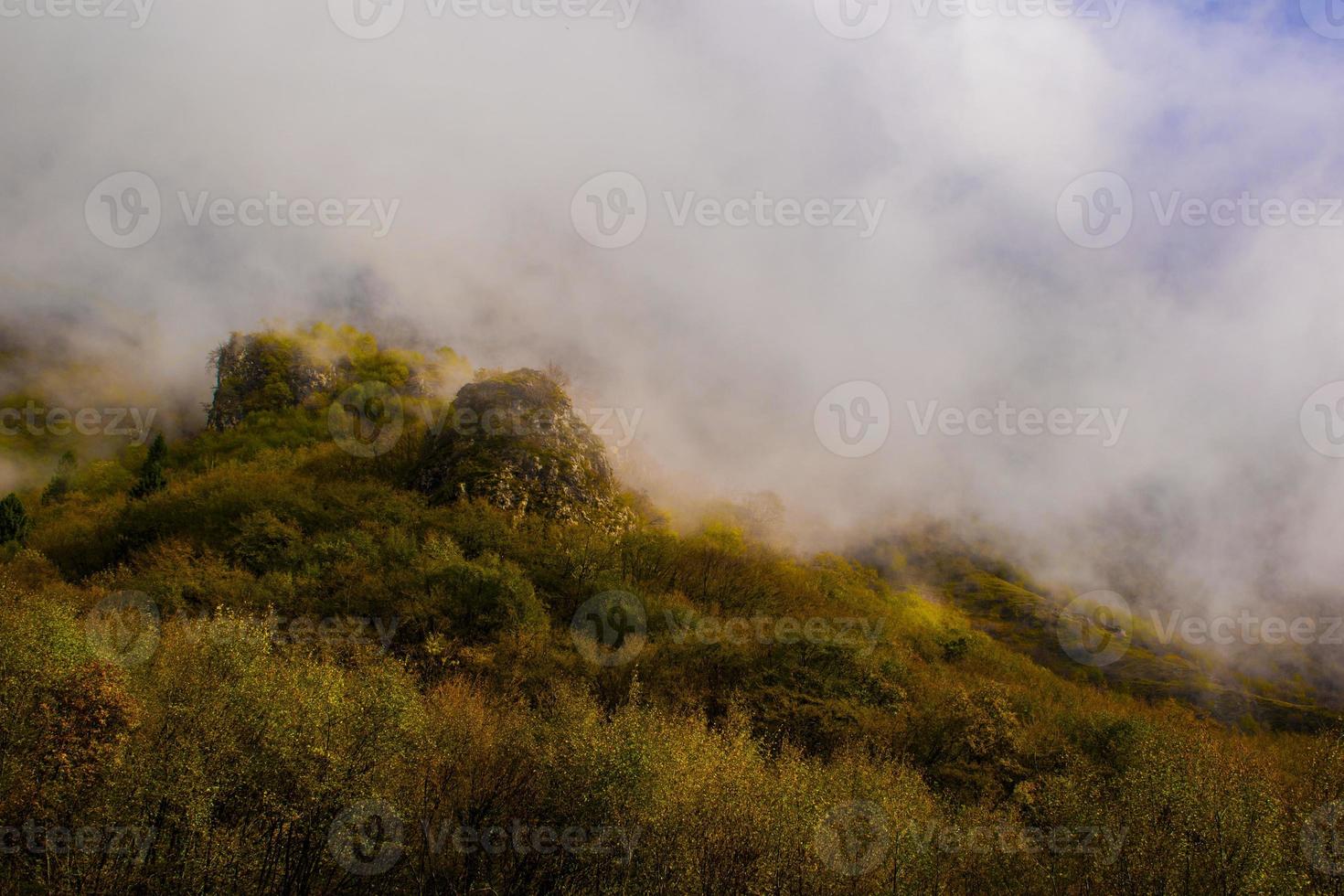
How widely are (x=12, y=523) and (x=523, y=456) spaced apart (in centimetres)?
5204

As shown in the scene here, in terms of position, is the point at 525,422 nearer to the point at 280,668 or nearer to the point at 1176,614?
the point at 280,668

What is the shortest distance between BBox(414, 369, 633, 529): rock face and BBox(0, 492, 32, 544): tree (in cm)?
3868

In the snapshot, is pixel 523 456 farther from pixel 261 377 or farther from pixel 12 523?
pixel 261 377

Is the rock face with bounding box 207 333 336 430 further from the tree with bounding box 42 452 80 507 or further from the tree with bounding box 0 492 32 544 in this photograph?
the tree with bounding box 0 492 32 544

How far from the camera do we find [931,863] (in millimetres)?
21766

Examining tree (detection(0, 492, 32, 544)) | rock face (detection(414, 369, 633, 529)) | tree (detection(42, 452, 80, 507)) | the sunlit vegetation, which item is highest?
rock face (detection(414, 369, 633, 529))

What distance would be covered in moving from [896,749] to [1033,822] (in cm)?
825

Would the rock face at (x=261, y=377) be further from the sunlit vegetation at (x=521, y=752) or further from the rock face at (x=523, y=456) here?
the sunlit vegetation at (x=521, y=752)

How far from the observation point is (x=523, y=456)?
7206cm

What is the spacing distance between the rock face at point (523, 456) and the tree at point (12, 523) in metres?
38.7

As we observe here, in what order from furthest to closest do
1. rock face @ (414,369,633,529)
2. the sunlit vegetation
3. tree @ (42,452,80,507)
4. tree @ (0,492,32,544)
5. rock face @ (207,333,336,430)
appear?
rock face @ (207,333,336,430) → tree @ (42,452,80,507) → rock face @ (414,369,633,529) → tree @ (0,492,32,544) → the sunlit vegetation

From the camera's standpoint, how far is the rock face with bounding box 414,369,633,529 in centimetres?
6981

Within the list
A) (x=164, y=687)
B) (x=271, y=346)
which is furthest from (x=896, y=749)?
(x=271, y=346)

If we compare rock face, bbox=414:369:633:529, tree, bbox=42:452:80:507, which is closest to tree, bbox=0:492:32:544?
tree, bbox=42:452:80:507
